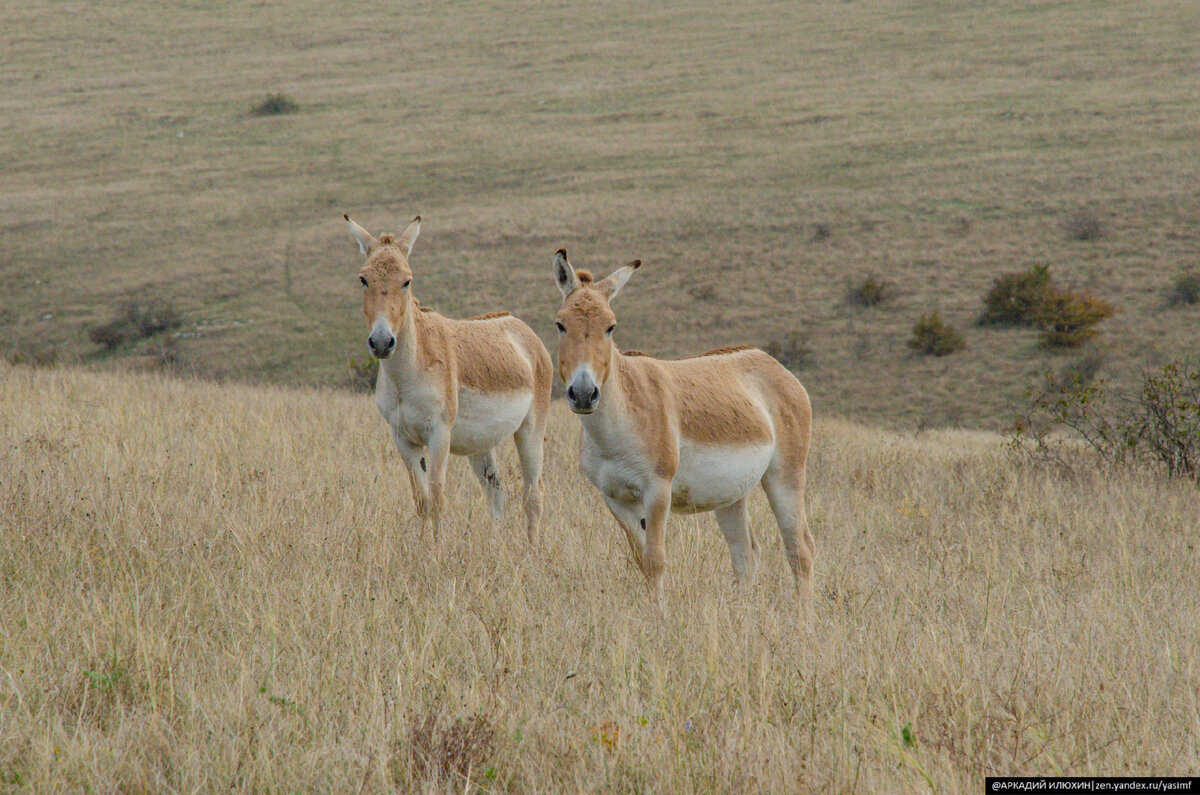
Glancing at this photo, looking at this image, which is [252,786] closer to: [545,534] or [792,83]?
[545,534]

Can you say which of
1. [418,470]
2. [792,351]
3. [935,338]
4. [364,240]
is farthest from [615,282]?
[935,338]

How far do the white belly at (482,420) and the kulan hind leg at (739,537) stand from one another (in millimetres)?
2578

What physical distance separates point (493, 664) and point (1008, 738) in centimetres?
224

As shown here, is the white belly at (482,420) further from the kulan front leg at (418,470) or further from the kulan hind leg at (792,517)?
the kulan hind leg at (792,517)

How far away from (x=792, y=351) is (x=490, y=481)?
19.4m

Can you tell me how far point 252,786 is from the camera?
138 inches

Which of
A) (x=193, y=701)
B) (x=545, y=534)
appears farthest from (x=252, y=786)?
(x=545, y=534)

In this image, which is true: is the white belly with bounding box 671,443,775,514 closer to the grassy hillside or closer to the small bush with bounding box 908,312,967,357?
the grassy hillside

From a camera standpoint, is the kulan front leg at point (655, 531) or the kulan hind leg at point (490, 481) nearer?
the kulan front leg at point (655, 531)

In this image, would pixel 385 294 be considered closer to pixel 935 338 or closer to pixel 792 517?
pixel 792 517

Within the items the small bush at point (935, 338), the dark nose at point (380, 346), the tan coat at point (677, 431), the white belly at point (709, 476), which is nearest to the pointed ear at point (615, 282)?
the tan coat at point (677, 431)

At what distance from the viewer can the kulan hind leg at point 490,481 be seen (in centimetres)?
874

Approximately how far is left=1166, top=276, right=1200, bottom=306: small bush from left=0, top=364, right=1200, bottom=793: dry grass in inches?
885

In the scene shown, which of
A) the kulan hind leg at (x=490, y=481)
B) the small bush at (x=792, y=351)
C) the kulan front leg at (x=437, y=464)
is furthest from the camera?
the small bush at (x=792, y=351)
